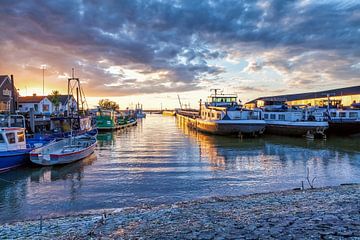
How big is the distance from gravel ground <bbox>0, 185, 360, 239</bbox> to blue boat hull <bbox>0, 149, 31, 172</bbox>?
11524 mm

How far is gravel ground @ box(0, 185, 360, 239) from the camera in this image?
23.8 feet

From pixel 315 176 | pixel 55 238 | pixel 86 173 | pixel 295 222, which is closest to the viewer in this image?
pixel 295 222

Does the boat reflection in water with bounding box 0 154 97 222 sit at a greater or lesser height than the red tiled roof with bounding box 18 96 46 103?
lesser

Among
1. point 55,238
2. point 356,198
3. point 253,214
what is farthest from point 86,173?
point 356,198

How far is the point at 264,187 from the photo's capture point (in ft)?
55.4

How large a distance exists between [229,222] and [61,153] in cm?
1782

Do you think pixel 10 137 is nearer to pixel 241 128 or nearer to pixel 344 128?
pixel 241 128

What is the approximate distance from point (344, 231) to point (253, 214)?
2801mm

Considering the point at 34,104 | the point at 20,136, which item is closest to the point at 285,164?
the point at 20,136

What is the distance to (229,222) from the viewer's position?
334 inches

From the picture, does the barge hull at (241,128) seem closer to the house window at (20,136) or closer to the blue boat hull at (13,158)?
the house window at (20,136)

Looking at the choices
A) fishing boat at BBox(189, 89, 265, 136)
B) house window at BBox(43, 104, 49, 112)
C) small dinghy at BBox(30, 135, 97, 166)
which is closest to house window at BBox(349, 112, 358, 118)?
fishing boat at BBox(189, 89, 265, 136)

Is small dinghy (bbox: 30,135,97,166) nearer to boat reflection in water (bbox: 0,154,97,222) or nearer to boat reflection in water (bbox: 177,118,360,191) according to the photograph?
boat reflection in water (bbox: 0,154,97,222)

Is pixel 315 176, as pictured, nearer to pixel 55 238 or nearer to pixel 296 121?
pixel 55 238
